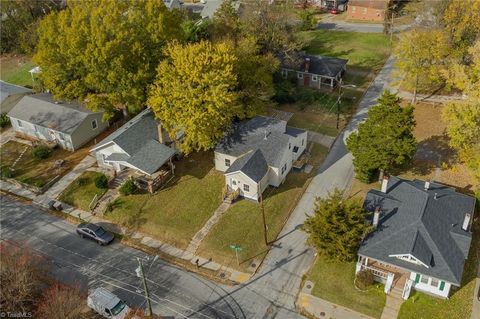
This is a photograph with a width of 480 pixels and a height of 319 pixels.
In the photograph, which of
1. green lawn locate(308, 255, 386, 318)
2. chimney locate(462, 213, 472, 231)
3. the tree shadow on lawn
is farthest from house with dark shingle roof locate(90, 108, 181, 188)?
chimney locate(462, 213, 472, 231)

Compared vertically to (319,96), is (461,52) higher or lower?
higher

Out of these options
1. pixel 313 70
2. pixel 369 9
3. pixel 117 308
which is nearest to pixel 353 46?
pixel 369 9

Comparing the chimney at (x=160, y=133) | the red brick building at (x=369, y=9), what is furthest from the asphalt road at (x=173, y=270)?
the red brick building at (x=369, y=9)

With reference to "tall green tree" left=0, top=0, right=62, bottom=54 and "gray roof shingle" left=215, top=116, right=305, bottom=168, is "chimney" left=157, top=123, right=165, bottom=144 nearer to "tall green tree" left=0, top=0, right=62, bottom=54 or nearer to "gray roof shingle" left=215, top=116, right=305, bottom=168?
"gray roof shingle" left=215, top=116, right=305, bottom=168

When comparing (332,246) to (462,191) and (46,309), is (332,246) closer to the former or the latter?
(462,191)

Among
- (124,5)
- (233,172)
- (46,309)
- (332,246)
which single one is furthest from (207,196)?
(124,5)

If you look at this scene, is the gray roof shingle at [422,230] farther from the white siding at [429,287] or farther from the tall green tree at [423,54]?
the tall green tree at [423,54]
